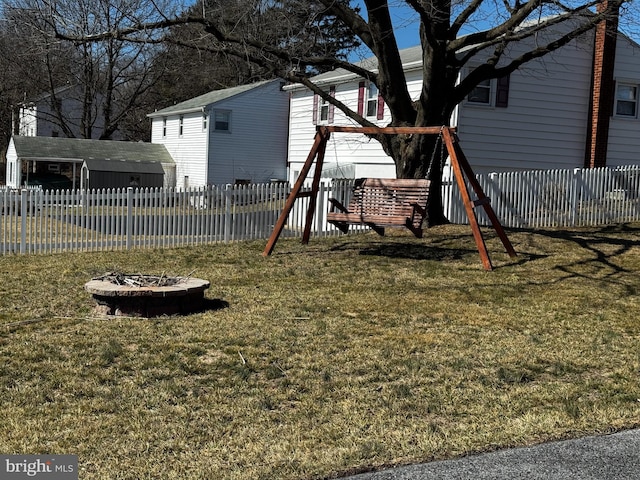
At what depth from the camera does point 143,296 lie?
7.82 metres

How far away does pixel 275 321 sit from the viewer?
782cm

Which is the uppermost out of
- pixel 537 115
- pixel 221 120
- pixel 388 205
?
pixel 221 120

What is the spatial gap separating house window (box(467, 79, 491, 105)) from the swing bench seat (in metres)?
9.85

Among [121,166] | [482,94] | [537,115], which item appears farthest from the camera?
[121,166]

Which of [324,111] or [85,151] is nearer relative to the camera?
[324,111]

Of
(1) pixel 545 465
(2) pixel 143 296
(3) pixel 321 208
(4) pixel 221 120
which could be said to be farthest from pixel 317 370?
(4) pixel 221 120

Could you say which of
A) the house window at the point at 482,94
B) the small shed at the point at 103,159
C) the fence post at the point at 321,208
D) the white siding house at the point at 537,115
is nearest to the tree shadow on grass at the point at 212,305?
the fence post at the point at 321,208

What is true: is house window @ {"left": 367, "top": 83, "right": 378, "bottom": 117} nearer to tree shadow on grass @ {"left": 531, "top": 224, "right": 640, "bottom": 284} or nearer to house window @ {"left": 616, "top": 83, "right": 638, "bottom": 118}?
house window @ {"left": 616, "top": 83, "right": 638, "bottom": 118}

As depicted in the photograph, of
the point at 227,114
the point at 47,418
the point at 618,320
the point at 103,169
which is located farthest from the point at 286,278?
the point at 103,169

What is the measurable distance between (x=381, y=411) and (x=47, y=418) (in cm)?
218

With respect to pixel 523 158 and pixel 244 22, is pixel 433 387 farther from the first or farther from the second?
pixel 523 158

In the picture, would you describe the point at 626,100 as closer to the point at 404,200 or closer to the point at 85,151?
the point at 404,200

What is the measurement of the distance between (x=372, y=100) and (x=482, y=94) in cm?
410

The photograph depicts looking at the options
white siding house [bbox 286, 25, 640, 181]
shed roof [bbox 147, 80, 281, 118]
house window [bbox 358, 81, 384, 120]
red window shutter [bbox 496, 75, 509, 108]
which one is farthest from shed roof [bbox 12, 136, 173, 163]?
red window shutter [bbox 496, 75, 509, 108]
